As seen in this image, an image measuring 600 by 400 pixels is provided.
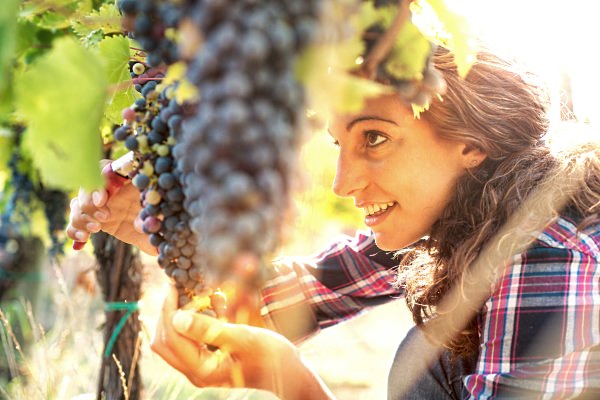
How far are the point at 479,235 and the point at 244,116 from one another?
3.75 feet

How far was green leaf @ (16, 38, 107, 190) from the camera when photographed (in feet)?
2.56

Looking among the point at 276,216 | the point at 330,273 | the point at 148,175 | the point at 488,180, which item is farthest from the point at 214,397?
the point at 276,216

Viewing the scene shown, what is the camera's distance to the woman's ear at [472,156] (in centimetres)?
169

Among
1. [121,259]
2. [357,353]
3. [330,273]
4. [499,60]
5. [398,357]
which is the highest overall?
[499,60]

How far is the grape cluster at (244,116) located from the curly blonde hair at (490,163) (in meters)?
1.01

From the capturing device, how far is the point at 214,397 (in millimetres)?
4031

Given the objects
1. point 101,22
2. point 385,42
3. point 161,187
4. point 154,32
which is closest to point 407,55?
point 385,42

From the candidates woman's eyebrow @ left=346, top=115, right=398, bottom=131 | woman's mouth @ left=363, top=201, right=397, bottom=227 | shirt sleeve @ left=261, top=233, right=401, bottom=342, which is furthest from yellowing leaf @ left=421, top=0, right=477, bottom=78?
shirt sleeve @ left=261, top=233, right=401, bottom=342

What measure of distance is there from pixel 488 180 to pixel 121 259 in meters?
1.19

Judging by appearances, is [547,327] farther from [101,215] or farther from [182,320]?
[101,215]

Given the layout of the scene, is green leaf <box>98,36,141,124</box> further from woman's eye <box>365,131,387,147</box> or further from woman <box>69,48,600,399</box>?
woman's eye <box>365,131,387,147</box>

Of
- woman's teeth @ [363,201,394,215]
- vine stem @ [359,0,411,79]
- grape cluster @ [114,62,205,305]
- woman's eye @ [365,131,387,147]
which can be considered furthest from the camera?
woman's teeth @ [363,201,394,215]

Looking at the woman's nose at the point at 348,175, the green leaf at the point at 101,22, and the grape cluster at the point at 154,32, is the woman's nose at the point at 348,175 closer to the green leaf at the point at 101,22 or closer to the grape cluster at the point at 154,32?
the green leaf at the point at 101,22

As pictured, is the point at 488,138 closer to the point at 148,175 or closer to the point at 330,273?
the point at 330,273
